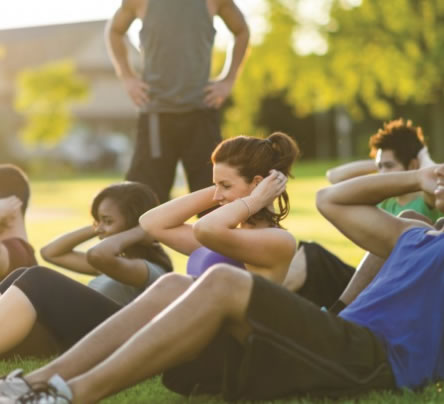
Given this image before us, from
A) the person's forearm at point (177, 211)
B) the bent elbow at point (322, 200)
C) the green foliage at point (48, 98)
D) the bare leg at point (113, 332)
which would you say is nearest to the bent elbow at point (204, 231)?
the bare leg at point (113, 332)

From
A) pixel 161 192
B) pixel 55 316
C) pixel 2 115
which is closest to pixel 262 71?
pixel 2 115

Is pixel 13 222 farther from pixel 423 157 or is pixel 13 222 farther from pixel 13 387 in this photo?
pixel 423 157

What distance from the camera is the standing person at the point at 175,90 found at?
7070mm

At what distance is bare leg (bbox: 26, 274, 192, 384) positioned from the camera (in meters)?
3.71

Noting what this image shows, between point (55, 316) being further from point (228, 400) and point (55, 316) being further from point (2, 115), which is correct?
point (2, 115)

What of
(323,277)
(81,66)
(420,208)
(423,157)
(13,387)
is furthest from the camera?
(81,66)

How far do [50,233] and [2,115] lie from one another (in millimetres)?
47380

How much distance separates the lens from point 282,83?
41031 mm

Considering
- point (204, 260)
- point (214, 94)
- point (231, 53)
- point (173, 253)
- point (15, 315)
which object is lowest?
point (173, 253)

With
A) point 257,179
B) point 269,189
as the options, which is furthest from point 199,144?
point 269,189

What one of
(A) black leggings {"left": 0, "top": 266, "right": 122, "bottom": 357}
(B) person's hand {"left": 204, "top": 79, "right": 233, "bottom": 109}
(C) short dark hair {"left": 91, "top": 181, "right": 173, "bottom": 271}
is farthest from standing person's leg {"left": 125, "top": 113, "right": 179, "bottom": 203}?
(A) black leggings {"left": 0, "top": 266, "right": 122, "bottom": 357}

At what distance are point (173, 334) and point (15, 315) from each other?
1247 mm

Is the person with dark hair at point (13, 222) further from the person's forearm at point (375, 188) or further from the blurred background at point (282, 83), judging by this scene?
the blurred background at point (282, 83)

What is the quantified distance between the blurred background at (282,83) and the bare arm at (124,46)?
2606cm
